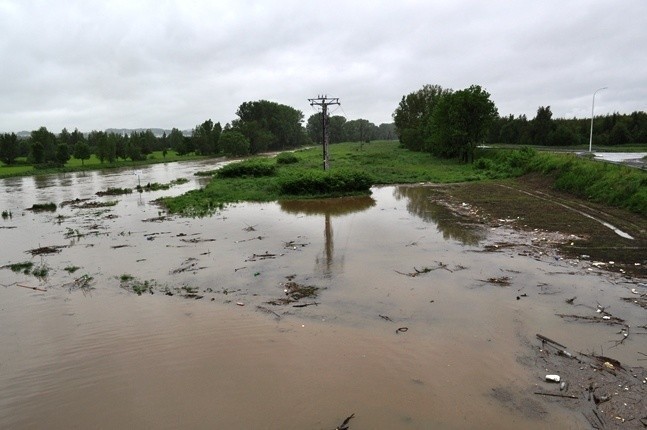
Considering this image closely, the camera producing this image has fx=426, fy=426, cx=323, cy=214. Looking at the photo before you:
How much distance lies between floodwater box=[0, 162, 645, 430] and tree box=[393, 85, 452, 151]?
49943 mm

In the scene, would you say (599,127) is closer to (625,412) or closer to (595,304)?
(595,304)

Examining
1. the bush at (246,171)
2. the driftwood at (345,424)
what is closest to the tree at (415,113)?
the bush at (246,171)

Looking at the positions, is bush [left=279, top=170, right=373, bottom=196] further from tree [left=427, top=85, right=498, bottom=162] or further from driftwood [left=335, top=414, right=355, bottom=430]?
driftwood [left=335, top=414, right=355, bottom=430]

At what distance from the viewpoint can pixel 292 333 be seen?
8266mm

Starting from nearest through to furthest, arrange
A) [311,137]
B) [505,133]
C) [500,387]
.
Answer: [500,387] → [505,133] → [311,137]

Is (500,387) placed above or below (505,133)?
below

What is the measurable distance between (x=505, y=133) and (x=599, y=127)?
43.4ft

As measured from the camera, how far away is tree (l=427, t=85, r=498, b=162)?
37.7 m

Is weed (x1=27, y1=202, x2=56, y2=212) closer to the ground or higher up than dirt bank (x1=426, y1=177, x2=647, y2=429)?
higher up

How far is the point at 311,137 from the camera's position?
439 ft

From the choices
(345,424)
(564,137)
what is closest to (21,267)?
(345,424)

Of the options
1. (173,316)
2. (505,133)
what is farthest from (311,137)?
(173,316)

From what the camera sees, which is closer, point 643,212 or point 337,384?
point 337,384

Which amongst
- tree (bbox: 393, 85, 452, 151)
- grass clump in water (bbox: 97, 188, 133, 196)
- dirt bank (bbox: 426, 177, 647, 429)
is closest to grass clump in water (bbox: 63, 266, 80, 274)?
dirt bank (bbox: 426, 177, 647, 429)
